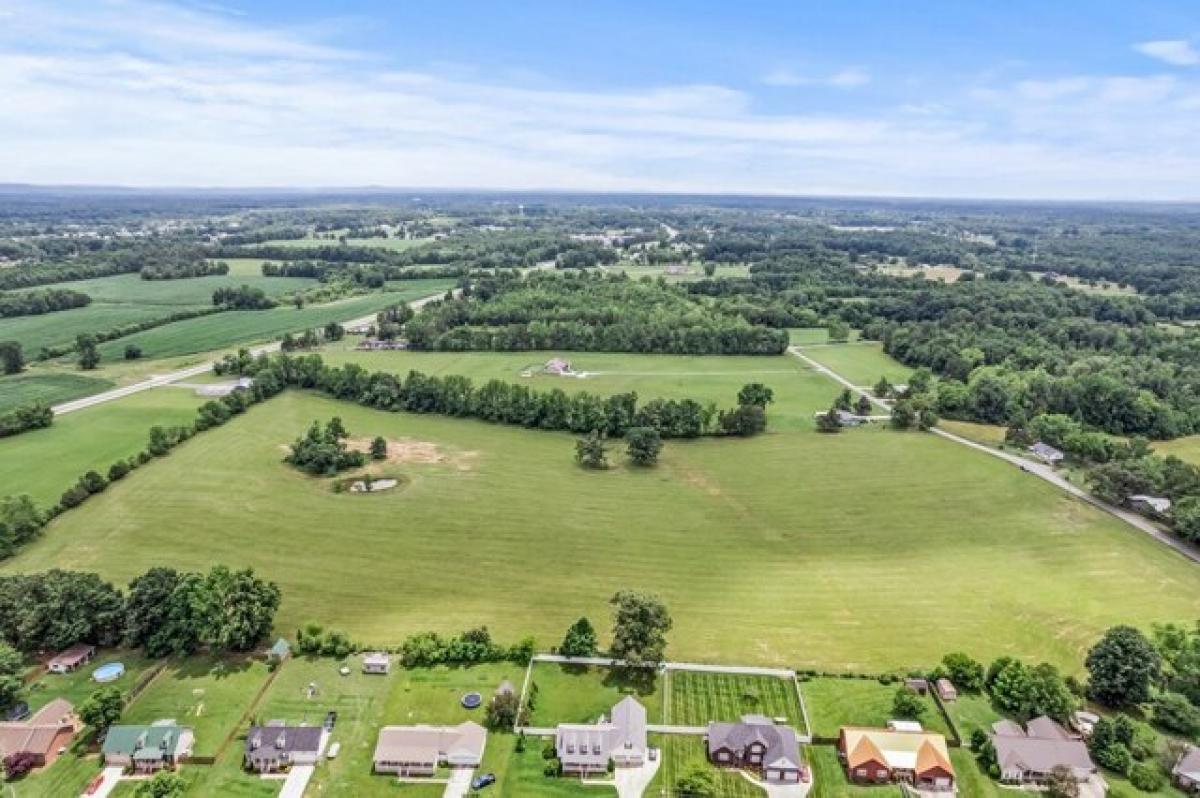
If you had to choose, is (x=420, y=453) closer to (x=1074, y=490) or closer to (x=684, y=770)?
(x=684, y=770)

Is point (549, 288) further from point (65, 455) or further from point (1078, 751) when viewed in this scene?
point (1078, 751)

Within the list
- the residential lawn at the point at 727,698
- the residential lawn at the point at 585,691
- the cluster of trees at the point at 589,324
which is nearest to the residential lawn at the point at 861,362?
the cluster of trees at the point at 589,324

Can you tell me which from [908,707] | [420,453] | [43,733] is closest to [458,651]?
[43,733]

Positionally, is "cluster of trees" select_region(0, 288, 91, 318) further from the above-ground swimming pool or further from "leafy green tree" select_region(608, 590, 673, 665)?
"leafy green tree" select_region(608, 590, 673, 665)

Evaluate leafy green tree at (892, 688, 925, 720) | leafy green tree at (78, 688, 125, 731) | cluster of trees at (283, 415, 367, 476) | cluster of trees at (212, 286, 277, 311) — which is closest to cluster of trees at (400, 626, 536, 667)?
leafy green tree at (78, 688, 125, 731)

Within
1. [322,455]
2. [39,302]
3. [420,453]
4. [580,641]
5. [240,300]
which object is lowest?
[580,641]

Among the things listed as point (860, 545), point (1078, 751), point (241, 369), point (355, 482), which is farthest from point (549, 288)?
point (1078, 751)

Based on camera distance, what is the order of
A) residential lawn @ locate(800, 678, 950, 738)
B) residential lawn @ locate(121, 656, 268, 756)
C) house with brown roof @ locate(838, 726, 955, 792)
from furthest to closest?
residential lawn @ locate(800, 678, 950, 738) < residential lawn @ locate(121, 656, 268, 756) < house with brown roof @ locate(838, 726, 955, 792)
